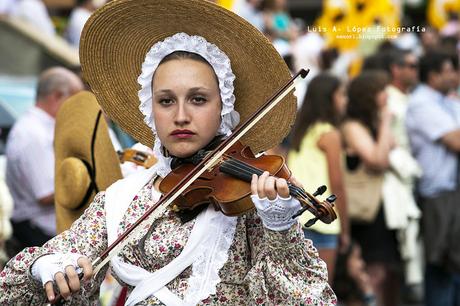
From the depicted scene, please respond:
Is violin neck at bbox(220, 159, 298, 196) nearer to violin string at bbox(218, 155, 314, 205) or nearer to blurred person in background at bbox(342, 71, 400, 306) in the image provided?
violin string at bbox(218, 155, 314, 205)

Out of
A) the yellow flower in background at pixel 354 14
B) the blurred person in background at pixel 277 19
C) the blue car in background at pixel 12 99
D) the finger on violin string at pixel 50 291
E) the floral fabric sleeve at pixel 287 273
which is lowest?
the yellow flower in background at pixel 354 14

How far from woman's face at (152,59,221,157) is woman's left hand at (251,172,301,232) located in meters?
0.40

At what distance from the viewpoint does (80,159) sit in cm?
576

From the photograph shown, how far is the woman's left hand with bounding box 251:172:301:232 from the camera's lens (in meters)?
3.94

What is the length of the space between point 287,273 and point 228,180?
1.19 ft

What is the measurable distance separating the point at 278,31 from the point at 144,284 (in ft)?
31.1

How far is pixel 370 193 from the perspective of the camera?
9.20 metres

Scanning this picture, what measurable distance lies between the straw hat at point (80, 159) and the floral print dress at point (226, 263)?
1005 mm

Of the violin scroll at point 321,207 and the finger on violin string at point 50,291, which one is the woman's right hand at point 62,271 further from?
the violin scroll at point 321,207

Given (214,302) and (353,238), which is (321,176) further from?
(214,302)

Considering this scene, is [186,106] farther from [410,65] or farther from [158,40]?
[410,65]

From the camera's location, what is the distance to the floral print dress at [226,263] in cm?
415

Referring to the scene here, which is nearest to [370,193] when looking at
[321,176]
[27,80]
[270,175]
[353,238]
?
[353,238]

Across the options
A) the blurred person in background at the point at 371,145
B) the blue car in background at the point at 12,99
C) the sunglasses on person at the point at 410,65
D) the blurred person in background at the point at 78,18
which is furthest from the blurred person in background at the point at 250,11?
the blurred person in background at the point at 371,145
